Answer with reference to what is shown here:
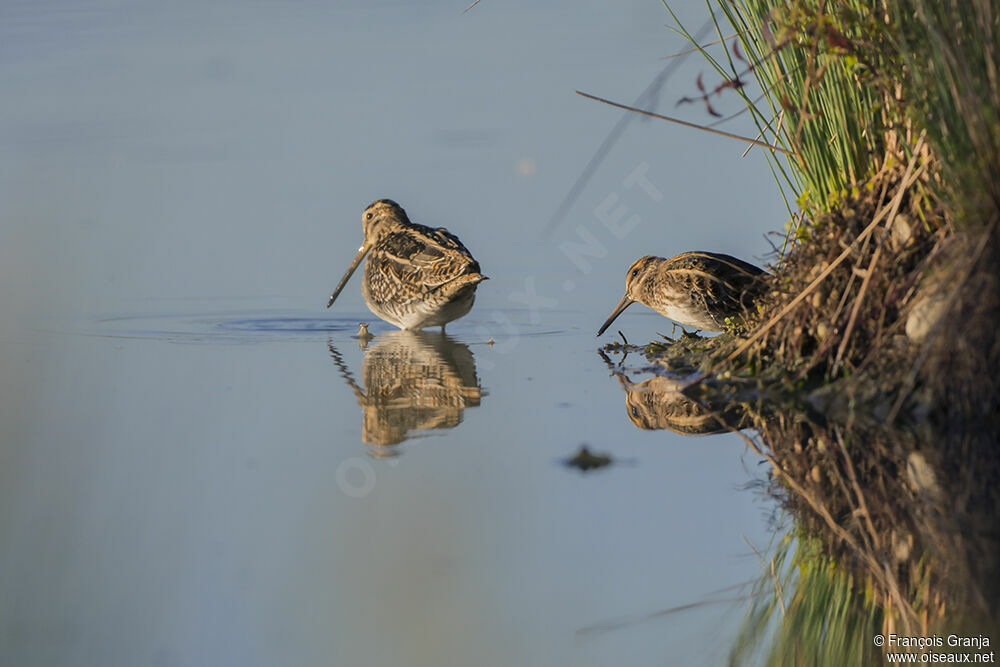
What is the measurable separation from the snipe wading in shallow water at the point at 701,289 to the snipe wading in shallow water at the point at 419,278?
40.0 inches

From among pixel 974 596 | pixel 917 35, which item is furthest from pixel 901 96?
pixel 974 596

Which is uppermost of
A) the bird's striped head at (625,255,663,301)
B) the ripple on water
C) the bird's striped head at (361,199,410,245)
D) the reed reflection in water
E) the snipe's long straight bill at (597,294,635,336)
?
the reed reflection in water

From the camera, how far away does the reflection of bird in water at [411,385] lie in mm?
4688

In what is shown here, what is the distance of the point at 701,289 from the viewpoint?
658cm

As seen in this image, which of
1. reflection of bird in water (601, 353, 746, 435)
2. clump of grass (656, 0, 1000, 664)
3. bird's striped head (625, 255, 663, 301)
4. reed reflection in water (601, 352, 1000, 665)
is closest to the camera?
reed reflection in water (601, 352, 1000, 665)

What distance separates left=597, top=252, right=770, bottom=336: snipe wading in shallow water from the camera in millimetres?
6516

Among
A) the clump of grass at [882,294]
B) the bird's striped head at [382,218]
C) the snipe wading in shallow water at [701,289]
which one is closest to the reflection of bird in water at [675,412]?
the clump of grass at [882,294]

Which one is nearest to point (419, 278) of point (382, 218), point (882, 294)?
point (382, 218)

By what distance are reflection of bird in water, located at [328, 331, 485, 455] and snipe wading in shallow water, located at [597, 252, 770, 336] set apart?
1143 millimetres

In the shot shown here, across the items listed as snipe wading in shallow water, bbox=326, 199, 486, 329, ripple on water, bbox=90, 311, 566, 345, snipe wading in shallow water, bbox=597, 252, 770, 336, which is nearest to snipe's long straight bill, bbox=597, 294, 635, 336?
snipe wading in shallow water, bbox=597, 252, 770, 336

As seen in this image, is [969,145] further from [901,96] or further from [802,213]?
[802,213]

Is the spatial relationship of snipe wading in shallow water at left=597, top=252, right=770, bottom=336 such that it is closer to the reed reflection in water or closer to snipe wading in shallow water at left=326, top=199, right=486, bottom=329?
snipe wading in shallow water at left=326, top=199, right=486, bottom=329

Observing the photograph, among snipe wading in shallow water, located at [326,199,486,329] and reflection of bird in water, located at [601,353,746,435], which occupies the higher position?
reflection of bird in water, located at [601,353,746,435]

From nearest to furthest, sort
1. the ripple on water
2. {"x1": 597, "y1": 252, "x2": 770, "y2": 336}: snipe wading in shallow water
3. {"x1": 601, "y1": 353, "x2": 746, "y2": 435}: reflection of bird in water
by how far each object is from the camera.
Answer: {"x1": 601, "y1": 353, "x2": 746, "y2": 435}: reflection of bird in water, {"x1": 597, "y1": 252, "x2": 770, "y2": 336}: snipe wading in shallow water, the ripple on water
